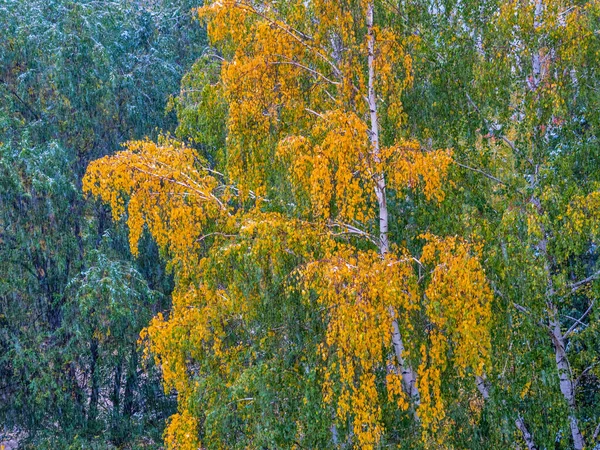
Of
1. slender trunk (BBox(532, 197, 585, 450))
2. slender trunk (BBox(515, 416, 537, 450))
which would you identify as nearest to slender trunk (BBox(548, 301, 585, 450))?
slender trunk (BBox(532, 197, 585, 450))

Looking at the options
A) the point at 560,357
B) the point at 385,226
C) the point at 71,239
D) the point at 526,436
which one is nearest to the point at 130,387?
the point at 71,239

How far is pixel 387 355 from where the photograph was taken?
24.9 feet

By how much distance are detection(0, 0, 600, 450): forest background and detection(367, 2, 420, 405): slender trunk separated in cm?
2

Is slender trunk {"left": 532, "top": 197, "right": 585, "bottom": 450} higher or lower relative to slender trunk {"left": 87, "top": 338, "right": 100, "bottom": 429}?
lower

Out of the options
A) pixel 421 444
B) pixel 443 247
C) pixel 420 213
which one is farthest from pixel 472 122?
pixel 421 444

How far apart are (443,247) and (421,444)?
68.8 inches

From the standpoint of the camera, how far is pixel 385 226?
25.4 ft

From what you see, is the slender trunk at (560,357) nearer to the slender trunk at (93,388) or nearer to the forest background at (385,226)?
the forest background at (385,226)

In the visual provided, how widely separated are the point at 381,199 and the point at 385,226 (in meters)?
0.26

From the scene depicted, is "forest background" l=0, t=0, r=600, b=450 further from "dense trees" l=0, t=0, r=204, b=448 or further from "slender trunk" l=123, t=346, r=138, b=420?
"slender trunk" l=123, t=346, r=138, b=420

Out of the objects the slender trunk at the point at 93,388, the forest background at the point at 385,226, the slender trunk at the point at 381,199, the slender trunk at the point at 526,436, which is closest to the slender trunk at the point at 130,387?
the slender trunk at the point at 93,388

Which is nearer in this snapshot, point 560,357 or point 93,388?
point 560,357

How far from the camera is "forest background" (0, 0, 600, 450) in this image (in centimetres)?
698

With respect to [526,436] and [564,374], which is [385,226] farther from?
[526,436]
